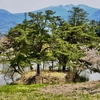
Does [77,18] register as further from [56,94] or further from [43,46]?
[56,94]

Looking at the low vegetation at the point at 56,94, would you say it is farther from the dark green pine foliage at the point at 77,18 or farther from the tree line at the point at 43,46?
the dark green pine foliage at the point at 77,18

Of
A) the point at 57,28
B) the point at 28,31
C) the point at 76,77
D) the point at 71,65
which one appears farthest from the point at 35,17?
the point at 76,77

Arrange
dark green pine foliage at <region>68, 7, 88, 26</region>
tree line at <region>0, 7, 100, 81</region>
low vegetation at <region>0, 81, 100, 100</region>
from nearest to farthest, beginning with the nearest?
low vegetation at <region>0, 81, 100, 100</region> < tree line at <region>0, 7, 100, 81</region> < dark green pine foliage at <region>68, 7, 88, 26</region>

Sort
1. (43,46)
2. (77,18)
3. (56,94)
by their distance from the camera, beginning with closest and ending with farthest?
(56,94), (43,46), (77,18)

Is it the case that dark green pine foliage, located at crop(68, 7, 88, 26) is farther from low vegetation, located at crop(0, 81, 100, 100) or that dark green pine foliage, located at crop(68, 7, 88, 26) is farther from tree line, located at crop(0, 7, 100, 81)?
low vegetation, located at crop(0, 81, 100, 100)

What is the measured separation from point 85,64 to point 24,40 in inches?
404

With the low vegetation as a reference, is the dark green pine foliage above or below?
above

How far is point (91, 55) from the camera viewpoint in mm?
36281

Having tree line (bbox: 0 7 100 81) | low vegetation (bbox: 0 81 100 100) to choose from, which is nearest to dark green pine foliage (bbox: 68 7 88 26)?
tree line (bbox: 0 7 100 81)

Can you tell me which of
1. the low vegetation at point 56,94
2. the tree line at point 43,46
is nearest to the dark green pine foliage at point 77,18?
A: the tree line at point 43,46

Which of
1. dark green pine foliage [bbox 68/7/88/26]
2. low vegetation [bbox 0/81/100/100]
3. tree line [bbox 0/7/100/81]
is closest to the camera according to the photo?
low vegetation [bbox 0/81/100/100]

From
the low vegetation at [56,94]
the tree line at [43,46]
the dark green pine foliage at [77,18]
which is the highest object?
the dark green pine foliage at [77,18]

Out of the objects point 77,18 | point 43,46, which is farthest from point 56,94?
point 77,18

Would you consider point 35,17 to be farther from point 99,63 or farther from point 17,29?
point 99,63
